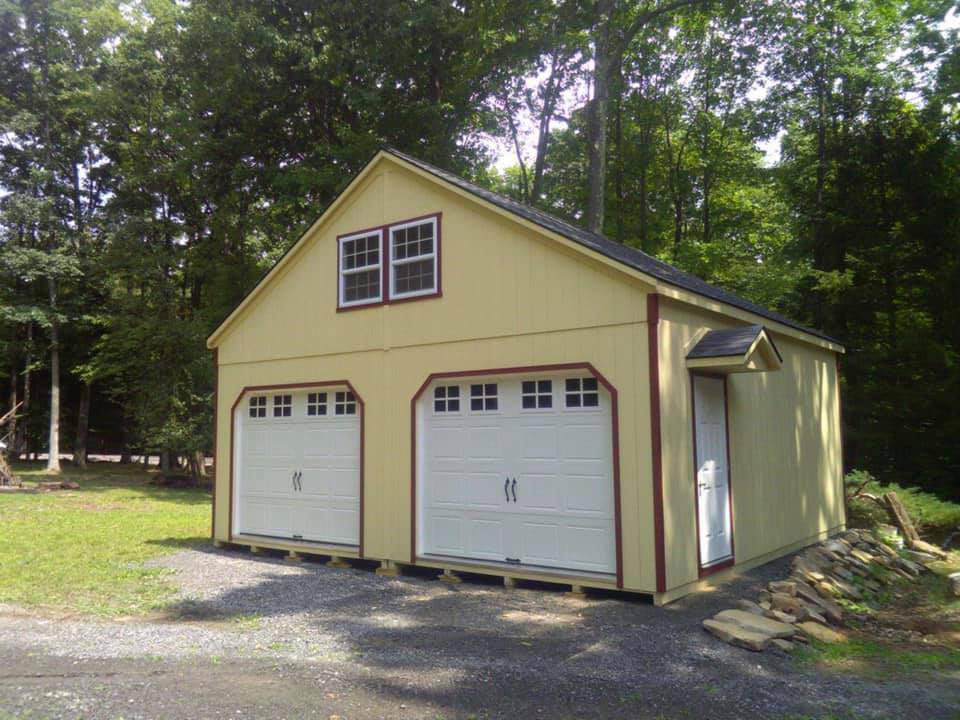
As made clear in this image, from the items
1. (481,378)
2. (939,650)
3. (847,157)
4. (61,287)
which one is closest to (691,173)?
(847,157)

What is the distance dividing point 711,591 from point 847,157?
51.3 feet

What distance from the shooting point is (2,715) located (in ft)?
14.8

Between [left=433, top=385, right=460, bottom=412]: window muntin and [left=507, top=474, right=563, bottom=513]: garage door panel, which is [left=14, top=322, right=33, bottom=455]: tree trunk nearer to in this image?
[left=433, top=385, right=460, bottom=412]: window muntin

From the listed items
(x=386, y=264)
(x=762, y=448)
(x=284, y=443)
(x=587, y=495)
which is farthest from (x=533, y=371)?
(x=284, y=443)

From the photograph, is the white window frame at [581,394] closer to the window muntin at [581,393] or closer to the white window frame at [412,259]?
the window muntin at [581,393]

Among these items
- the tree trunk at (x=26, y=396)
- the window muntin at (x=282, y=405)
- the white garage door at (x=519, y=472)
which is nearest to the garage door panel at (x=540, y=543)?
the white garage door at (x=519, y=472)

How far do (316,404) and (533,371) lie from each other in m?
3.95

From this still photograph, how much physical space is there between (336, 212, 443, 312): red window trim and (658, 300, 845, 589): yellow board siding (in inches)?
126

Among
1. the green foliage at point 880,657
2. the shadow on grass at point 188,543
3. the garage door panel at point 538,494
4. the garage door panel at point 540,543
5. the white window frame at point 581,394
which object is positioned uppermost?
the white window frame at point 581,394

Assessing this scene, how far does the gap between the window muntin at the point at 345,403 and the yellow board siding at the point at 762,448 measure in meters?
4.72

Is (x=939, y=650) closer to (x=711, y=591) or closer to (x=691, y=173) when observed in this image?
(x=711, y=591)

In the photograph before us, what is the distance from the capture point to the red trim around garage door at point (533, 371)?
25.9ft

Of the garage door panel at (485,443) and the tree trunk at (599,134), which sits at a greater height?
the tree trunk at (599,134)

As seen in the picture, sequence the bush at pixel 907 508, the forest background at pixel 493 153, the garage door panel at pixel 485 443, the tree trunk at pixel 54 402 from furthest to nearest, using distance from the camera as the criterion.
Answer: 1. the tree trunk at pixel 54 402
2. the forest background at pixel 493 153
3. the bush at pixel 907 508
4. the garage door panel at pixel 485 443
